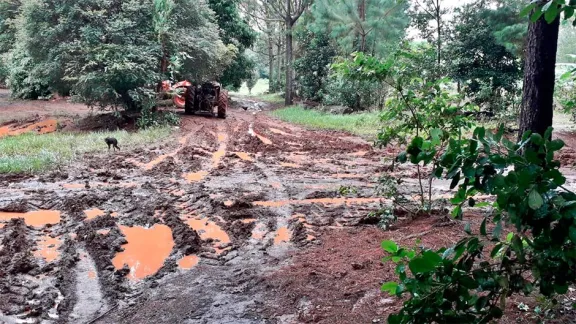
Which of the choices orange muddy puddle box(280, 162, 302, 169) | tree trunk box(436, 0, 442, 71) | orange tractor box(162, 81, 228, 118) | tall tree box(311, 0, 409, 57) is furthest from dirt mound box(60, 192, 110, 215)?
tall tree box(311, 0, 409, 57)

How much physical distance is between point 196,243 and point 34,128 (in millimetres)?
11761

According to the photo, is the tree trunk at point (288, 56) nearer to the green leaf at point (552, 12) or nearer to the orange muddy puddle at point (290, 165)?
the orange muddy puddle at point (290, 165)

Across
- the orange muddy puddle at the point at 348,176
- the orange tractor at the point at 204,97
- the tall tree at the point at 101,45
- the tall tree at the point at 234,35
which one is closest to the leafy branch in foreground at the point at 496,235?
the orange muddy puddle at the point at 348,176

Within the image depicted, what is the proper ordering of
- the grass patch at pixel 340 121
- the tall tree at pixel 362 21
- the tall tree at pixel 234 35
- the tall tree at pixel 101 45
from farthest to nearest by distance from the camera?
the tall tree at pixel 234 35
the tall tree at pixel 362 21
the grass patch at pixel 340 121
the tall tree at pixel 101 45

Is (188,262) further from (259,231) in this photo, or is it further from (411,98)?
(411,98)

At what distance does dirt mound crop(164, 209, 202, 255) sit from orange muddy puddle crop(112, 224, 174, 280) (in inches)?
2.3

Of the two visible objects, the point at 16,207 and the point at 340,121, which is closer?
the point at 16,207

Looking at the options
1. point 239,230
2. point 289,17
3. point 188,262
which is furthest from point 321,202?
point 289,17

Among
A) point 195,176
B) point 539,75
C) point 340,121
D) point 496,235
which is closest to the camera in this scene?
point 496,235

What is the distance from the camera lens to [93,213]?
5.04 metres

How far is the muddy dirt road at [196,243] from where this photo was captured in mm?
3018

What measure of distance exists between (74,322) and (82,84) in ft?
34.4

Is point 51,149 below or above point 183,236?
above

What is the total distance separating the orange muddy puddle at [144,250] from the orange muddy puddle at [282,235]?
0.96 m
